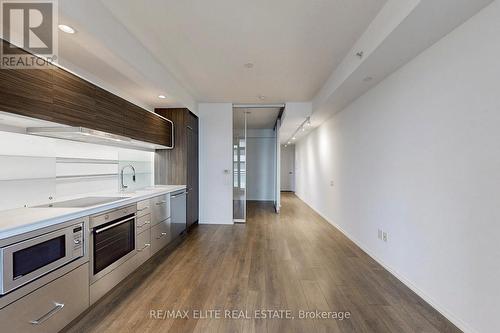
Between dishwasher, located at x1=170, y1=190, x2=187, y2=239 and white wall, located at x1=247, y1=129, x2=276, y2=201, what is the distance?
17.1 feet

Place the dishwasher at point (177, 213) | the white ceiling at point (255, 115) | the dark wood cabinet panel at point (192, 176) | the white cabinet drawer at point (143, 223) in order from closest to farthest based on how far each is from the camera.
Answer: the white cabinet drawer at point (143, 223) < the dishwasher at point (177, 213) < the dark wood cabinet panel at point (192, 176) < the white ceiling at point (255, 115)

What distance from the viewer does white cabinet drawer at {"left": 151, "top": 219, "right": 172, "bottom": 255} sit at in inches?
127

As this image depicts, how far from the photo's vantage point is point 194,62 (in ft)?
11.0

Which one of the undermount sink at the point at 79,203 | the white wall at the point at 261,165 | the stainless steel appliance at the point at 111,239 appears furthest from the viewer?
the white wall at the point at 261,165

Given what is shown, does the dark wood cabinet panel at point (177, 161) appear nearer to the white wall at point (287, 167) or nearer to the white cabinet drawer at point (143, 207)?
the white cabinet drawer at point (143, 207)

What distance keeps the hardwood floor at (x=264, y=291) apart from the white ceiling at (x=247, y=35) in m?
2.81

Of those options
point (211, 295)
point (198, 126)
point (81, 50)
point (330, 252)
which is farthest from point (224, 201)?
point (81, 50)

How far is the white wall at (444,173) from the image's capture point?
167 centimetres

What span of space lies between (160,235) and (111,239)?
3.64 ft

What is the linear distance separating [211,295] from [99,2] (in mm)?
2989

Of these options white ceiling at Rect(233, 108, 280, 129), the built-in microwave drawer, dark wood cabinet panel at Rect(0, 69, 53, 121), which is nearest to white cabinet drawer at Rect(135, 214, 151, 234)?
the built-in microwave drawer

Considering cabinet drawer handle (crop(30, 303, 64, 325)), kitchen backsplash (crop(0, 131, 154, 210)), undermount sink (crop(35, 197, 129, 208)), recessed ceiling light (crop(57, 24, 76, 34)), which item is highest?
recessed ceiling light (crop(57, 24, 76, 34))

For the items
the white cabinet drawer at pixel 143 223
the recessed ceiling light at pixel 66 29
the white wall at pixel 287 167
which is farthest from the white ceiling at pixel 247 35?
A: the white wall at pixel 287 167

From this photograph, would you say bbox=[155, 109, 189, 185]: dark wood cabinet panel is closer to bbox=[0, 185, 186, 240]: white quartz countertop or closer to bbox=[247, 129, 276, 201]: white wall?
bbox=[0, 185, 186, 240]: white quartz countertop
